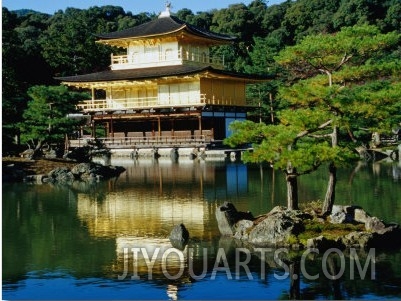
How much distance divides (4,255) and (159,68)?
29873mm

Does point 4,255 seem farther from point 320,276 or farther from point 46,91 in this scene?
point 46,91

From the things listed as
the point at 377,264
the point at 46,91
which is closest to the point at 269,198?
the point at 377,264

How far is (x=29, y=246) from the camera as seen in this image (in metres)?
12.3

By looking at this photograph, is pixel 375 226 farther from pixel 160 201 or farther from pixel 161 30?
pixel 161 30

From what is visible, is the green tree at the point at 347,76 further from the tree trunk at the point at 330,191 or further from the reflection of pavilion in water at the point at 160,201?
the reflection of pavilion in water at the point at 160,201

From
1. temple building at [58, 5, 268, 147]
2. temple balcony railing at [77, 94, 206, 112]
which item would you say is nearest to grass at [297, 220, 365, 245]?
temple building at [58, 5, 268, 147]

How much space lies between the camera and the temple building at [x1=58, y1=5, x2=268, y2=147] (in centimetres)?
3828

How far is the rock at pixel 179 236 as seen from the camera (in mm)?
11858

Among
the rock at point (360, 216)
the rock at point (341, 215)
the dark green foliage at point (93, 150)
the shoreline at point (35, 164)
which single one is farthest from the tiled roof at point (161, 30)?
the rock at point (360, 216)

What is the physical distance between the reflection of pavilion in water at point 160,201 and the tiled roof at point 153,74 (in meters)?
10.8

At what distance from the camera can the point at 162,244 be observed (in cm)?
1180

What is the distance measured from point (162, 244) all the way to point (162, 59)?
30.3 meters

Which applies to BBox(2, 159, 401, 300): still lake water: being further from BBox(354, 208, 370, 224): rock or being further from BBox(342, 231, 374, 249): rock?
BBox(354, 208, 370, 224): rock

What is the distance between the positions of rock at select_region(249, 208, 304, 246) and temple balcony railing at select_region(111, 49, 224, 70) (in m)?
29.4
